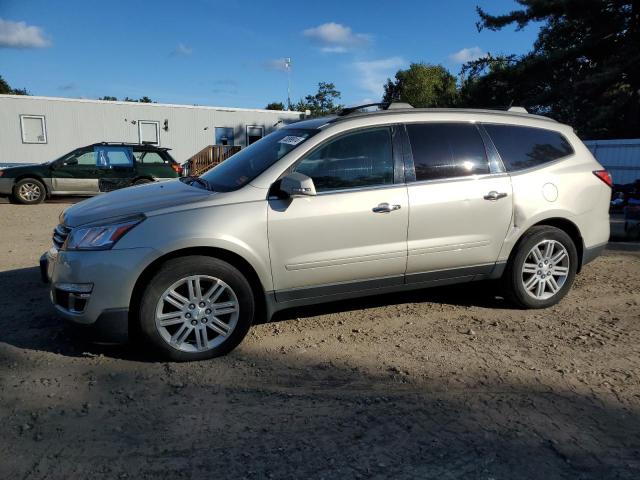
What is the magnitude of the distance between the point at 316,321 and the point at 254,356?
846 mm

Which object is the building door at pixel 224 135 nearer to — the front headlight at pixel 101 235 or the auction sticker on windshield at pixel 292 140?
the auction sticker on windshield at pixel 292 140

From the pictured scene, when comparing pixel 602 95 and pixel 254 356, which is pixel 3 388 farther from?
pixel 602 95

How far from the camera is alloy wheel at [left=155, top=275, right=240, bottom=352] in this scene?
11.7 feet

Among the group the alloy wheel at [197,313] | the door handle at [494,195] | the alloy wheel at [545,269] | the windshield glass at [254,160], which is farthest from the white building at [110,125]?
the alloy wheel at [545,269]

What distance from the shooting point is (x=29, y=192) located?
1352cm

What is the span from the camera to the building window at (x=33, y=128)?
20547 mm

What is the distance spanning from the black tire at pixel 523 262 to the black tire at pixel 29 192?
41.8 feet

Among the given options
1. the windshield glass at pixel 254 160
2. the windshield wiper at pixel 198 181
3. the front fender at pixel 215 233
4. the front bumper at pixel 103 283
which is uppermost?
the windshield glass at pixel 254 160

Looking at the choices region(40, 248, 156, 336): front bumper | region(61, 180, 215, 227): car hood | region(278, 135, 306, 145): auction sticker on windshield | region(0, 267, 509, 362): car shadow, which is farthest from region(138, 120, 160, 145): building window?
region(40, 248, 156, 336): front bumper

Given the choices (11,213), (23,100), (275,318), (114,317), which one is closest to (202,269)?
(114,317)

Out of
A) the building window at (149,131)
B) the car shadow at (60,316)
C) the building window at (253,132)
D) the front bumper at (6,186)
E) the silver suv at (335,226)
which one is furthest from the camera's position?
the building window at (253,132)

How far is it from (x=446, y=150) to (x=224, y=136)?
21.4m

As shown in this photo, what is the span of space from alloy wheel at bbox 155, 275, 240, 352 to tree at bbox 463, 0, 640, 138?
2077cm

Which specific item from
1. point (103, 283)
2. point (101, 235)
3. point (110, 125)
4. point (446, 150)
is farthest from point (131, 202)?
point (110, 125)
